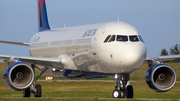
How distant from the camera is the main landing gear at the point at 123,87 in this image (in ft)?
72.6

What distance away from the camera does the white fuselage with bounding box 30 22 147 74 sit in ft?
67.1

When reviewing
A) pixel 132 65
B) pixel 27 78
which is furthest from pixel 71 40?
pixel 132 65

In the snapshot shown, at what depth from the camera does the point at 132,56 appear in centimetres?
2008

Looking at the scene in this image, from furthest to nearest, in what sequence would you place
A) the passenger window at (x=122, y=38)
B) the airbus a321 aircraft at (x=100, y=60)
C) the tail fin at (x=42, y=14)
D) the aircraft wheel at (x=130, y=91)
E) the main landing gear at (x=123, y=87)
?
the tail fin at (x=42, y=14) < the aircraft wheel at (x=130, y=91) < the main landing gear at (x=123, y=87) < the passenger window at (x=122, y=38) < the airbus a321 aircraft at (x=100, y=60)

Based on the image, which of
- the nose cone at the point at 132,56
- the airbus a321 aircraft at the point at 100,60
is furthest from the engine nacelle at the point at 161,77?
the nose cone at the point at 132,56

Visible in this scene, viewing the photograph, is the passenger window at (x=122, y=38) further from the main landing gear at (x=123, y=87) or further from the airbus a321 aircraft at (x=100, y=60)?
the main landing gear at (x=123, y=87)

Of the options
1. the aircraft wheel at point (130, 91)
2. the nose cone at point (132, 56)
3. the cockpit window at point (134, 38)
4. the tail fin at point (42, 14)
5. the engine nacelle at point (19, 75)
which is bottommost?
the aircraft wheel at point (130, 91)

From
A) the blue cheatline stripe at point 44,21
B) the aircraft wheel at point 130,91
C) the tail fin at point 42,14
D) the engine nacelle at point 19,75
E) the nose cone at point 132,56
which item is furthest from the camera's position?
the tail fin at point 42,14

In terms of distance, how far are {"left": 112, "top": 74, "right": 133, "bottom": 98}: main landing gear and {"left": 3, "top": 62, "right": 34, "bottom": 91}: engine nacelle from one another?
4489mm

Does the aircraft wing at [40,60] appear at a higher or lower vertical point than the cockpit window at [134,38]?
lower

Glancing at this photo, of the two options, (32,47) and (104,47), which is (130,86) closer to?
(104,47)

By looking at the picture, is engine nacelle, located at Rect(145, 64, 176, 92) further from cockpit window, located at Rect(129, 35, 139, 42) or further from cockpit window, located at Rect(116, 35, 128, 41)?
cockpit window, located at Rect(116, 35, 128, 41)

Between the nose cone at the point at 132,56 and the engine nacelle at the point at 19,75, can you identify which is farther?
the engine nacelle at the point at 19,75

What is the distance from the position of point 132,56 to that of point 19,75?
6346 mm
